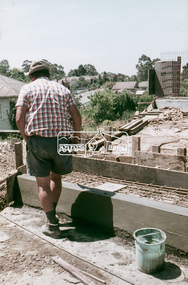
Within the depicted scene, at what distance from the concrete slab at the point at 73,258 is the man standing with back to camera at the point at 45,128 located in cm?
24

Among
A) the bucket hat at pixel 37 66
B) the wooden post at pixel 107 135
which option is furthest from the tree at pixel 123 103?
the bucket hat at pixel 37 66

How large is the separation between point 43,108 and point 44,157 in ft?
1.84

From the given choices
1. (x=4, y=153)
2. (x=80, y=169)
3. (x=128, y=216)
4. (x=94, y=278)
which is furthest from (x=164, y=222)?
(x=4, y=153)

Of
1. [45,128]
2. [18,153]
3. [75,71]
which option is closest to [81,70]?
[75,71]

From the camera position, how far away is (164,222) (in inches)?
118

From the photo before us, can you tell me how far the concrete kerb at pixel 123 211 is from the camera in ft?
9.57

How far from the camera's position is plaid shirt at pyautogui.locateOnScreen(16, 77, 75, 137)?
3350mm

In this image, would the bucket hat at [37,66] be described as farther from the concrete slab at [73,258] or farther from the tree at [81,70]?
the tree at [81,70]

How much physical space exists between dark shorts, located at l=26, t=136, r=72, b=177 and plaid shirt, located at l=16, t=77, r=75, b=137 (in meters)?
0.09

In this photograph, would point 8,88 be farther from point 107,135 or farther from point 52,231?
point 52,231

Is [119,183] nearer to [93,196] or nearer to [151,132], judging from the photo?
[93,196]

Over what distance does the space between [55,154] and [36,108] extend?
0.56 meters

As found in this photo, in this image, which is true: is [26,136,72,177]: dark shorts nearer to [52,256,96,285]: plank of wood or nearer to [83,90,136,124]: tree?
[52,256,96,285]: plank of wood

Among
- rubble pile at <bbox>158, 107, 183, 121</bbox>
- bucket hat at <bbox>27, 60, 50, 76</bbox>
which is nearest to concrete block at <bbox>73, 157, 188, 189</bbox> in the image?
bucket hat at <bbox>27, 60, 50, 76</bbox>
